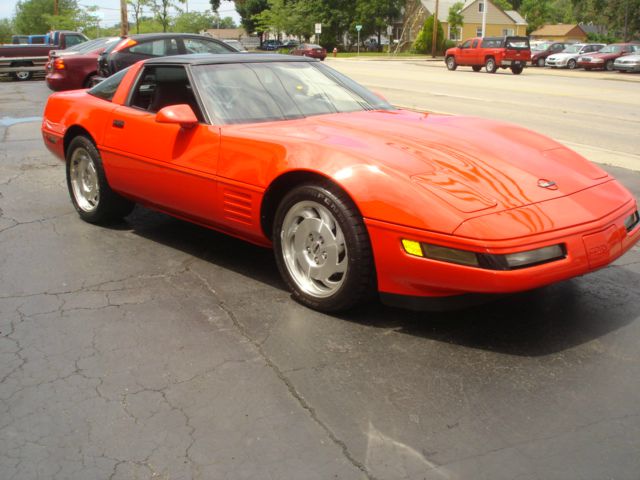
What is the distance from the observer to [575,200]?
351 centimetres

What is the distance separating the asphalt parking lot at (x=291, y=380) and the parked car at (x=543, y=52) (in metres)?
41.2

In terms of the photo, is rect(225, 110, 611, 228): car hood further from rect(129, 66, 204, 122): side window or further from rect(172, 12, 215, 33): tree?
rect(172, 12, 215, 33): tree

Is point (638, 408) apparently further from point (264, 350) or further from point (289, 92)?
point (289, 92)

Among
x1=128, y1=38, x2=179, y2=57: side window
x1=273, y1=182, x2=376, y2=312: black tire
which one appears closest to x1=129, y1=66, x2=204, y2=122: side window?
x1=273, y1=182, x2=376, y2=312: black tire

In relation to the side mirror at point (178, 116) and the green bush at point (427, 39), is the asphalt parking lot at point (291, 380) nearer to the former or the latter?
the side mirror at point (178, 116)

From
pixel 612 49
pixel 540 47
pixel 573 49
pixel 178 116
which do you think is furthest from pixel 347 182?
pixel 540 47

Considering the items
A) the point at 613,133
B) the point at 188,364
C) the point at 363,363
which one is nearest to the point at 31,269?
the point at 188,364

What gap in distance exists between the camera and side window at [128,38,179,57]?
14.6 meters

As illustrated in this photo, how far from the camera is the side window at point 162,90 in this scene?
4.79 meters

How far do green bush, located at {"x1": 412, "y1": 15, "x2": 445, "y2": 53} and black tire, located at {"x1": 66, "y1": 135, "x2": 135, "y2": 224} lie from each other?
2536 inches

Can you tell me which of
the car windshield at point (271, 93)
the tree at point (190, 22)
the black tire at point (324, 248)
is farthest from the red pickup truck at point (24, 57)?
the tree at point (190, 22)

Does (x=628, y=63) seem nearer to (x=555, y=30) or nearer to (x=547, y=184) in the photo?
(x=547, y=184)

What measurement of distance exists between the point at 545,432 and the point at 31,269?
340 cm

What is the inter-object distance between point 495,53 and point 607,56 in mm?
6936
